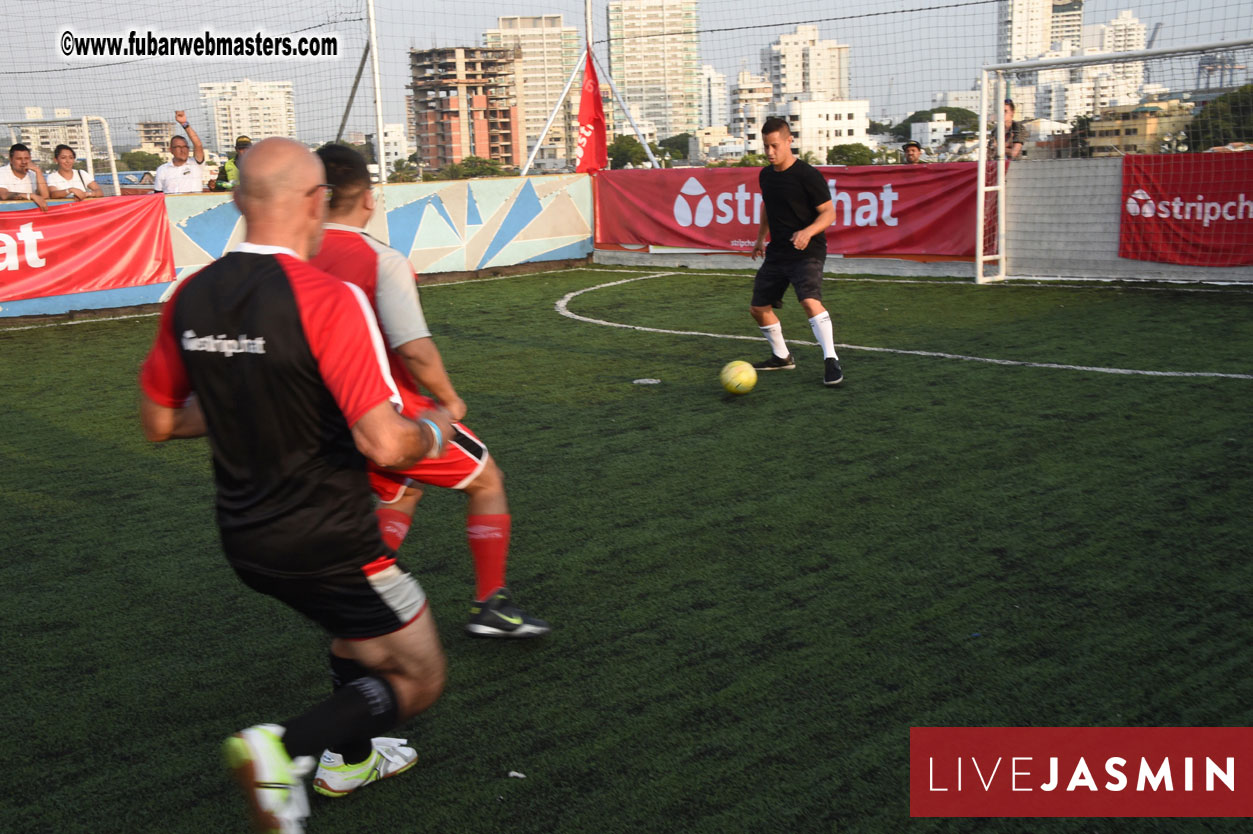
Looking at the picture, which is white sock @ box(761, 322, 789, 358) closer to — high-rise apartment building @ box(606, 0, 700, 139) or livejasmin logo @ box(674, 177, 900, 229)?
livejasmin logo @ box(674, 177, 900, 229)

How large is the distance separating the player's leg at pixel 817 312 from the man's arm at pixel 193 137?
10677 mm

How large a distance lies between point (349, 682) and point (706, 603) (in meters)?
1.75

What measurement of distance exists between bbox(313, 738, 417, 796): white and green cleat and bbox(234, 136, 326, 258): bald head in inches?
56.8

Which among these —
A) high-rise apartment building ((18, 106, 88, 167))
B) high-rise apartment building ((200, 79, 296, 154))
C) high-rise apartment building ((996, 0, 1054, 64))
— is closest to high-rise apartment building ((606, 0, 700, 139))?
high-rise apartment building ((996, 0, 1054, 64))

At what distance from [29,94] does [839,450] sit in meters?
17.9

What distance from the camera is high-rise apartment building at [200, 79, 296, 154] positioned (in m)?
16.5

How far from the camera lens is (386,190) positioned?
15.7 metres

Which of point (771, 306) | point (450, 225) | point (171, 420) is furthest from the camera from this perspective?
point (450, 225)

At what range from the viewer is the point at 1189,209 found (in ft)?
41.8

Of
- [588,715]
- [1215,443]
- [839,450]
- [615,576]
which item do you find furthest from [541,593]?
[1215,443]

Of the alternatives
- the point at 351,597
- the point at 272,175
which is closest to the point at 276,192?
the point at 272,175

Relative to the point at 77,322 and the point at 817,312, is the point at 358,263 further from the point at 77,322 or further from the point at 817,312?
the point at 77,322

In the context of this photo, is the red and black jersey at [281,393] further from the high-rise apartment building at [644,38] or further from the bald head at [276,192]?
the high-rise apartment building at [644,38]

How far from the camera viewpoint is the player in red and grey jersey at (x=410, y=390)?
3.70 meters
